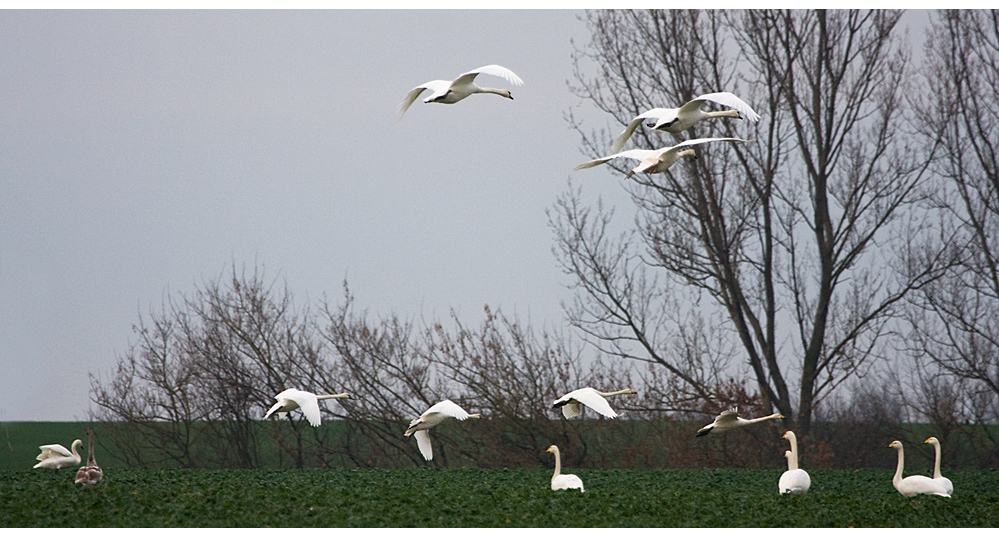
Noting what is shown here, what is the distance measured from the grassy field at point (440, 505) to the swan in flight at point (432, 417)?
60 centimetres

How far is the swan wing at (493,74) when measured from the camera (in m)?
8.53

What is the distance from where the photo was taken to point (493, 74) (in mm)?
8891

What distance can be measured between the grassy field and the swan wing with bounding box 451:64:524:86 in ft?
12.8

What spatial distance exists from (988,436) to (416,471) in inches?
415

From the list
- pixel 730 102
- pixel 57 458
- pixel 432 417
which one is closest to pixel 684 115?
pixel 730 102

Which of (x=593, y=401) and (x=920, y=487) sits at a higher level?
(x=593, y=401)

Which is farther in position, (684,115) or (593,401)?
(684,115)

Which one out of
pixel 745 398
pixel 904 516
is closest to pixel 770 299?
pixel 745 398

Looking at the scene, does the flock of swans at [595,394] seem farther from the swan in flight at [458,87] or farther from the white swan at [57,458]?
the white swan at [57,458]

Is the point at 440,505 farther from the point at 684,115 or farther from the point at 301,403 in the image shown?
the point at 684,115

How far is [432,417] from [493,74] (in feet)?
10.4

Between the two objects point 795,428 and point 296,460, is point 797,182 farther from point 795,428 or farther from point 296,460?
point 296,460

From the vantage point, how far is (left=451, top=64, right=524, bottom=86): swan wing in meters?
8.53

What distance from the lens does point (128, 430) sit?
732 inches
